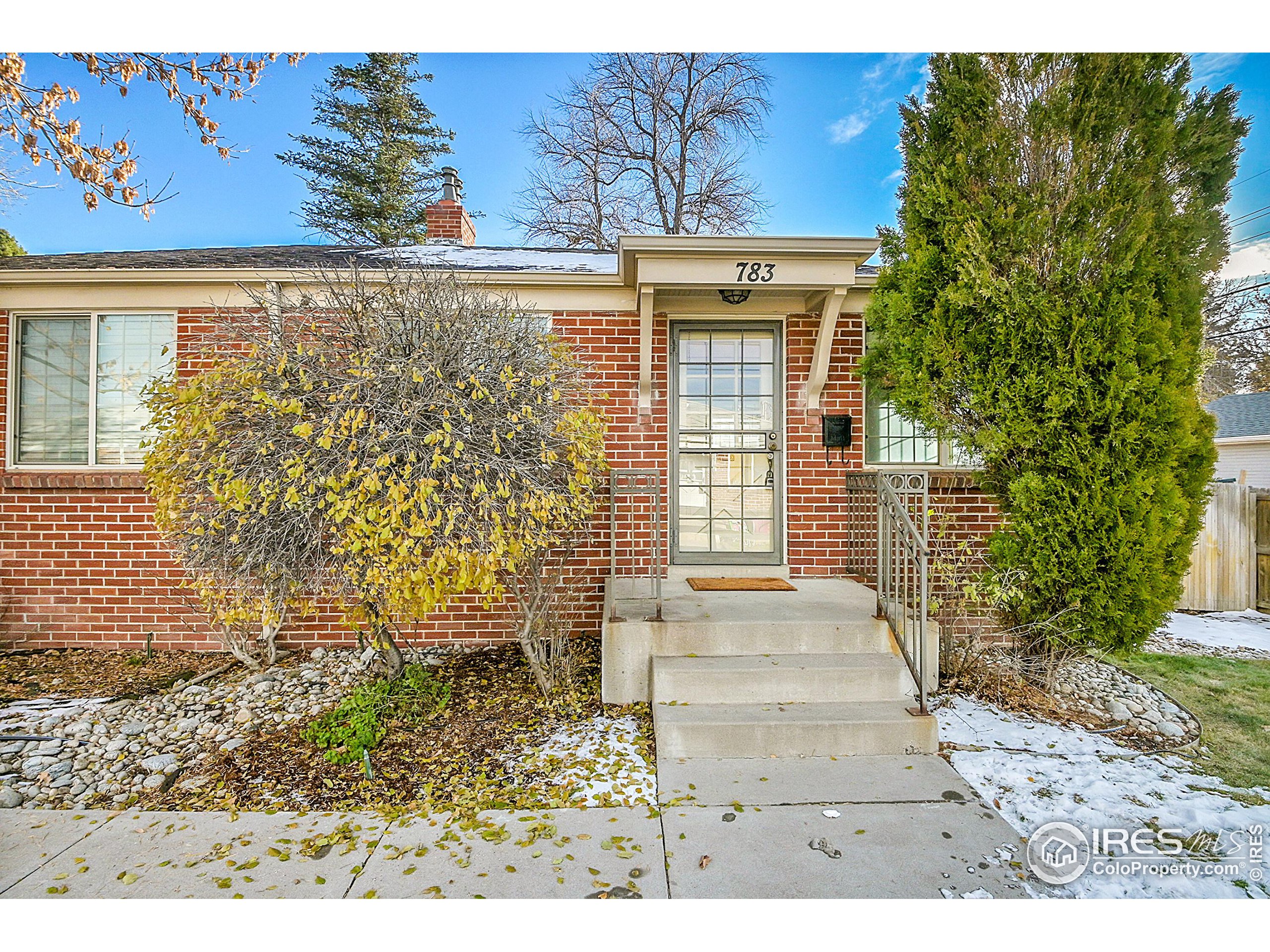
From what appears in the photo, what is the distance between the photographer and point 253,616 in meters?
3.27

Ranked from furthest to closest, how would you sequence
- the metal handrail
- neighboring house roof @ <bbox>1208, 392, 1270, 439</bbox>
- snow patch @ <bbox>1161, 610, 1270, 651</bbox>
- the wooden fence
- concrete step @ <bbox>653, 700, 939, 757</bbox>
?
neighboring house roof @ <bbox>1208, 392, 1270, 439</bbox>
the wooden fence
snow patch @ <bbox>1161, 610, 1270, 651</bbox>
the metal handrail
concrete step @ <bbox>653, 700, 939, 757</bbox>

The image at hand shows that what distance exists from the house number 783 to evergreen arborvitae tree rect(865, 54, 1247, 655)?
977 mm

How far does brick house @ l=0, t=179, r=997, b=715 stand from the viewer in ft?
15.2

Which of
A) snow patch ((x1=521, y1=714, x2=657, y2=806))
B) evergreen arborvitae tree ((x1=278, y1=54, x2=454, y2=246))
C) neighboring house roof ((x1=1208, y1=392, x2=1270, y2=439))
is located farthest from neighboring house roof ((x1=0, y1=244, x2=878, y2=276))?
neighboring house roof ((x1=1208, y1=392, x2=1270, y2=439))

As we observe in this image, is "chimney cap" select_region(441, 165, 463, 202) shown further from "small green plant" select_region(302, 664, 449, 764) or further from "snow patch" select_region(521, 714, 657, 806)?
"snow patch" select_region(521, 714, 657, 806)

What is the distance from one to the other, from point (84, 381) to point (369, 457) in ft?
11.9

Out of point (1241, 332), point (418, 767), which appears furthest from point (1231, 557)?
point (418, 767)

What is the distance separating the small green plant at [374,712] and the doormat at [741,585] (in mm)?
1906

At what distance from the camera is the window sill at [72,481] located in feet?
14.9

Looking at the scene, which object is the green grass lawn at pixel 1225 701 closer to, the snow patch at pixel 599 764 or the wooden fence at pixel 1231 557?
the wooden fence at pixel 1231 557

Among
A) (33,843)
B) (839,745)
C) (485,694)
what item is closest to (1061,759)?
(839,745)

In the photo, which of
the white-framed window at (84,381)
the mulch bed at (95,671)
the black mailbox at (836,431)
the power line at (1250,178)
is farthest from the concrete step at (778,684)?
the white-framed window at (84,381)

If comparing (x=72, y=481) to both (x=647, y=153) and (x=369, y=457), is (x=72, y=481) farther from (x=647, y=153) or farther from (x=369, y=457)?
(x=647, y=153)
